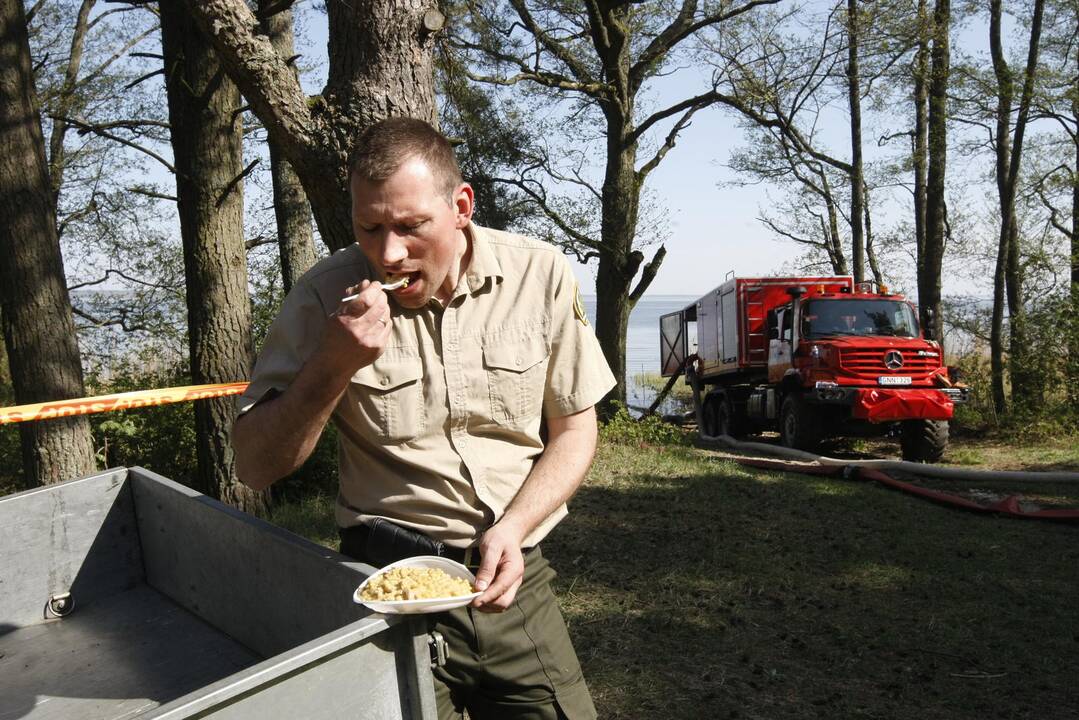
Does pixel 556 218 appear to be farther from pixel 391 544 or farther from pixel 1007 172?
pixel 391 544

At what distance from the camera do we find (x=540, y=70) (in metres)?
17.8

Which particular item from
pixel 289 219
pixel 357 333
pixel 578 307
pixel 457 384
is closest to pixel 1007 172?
pixel 289 219

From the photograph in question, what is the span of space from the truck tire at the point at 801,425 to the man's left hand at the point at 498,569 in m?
13.0

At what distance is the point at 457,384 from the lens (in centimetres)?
216

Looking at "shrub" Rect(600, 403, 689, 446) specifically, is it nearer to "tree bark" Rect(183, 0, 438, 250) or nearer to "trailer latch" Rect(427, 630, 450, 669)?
"tree bark" Rect(183, 0, 438, 250)

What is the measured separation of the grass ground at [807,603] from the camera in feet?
14.4

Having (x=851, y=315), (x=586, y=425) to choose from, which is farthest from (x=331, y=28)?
(x=851, y=315)

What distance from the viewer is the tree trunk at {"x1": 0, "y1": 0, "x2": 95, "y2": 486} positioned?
22.5 ft

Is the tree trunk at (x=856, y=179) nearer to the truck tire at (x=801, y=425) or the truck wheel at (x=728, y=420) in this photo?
the truck wheel at (x=728, y=420)

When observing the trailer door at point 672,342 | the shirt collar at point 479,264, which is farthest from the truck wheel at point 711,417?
the shirt collar at point 479,264

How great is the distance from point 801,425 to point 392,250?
522 inches

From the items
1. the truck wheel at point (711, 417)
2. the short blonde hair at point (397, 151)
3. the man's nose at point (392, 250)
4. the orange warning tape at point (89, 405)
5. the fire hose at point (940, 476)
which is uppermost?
the short blonde hair at point (397, 151)

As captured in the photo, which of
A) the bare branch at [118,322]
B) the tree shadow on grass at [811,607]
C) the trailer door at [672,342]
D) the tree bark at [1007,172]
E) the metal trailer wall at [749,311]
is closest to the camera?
the tree shadow on grass at [811,607]

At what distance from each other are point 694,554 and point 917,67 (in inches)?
650
